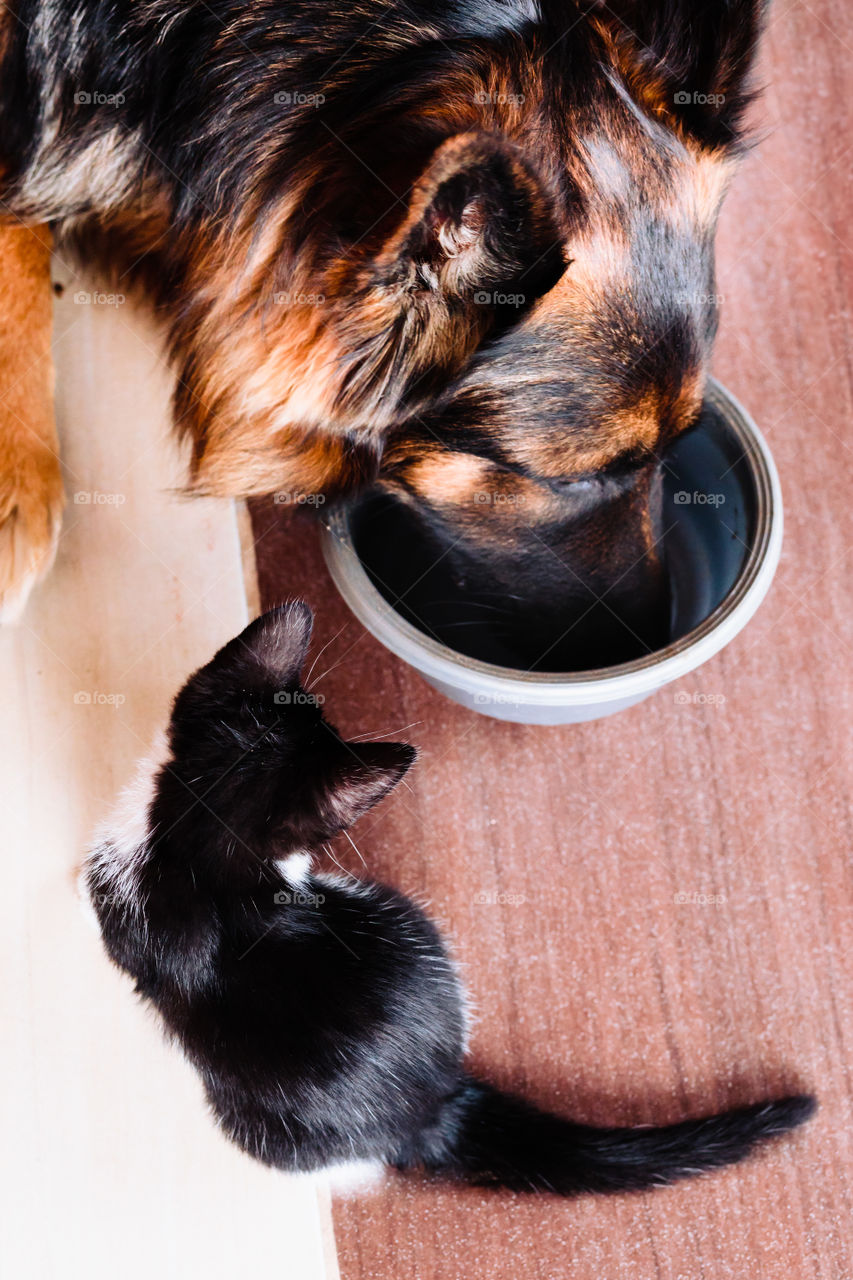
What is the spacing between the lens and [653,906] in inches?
61.4

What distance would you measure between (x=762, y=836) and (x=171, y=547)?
1002 mm

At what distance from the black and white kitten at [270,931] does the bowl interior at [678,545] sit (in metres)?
0.34

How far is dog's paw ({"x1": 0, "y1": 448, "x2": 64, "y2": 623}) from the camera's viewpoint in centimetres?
135

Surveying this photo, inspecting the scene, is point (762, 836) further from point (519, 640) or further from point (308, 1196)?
point (308, 1196)

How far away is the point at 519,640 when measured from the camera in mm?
1464

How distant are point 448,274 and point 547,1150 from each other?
109 cm

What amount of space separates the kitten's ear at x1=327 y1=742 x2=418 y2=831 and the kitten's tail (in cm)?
48

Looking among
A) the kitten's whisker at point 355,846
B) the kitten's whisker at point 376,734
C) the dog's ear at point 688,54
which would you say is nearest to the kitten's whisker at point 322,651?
the kitten's whisker at point 376,734

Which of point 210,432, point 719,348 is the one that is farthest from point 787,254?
point 210,432

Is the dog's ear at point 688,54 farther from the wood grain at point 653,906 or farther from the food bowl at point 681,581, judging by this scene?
the wood grain at point 653,906

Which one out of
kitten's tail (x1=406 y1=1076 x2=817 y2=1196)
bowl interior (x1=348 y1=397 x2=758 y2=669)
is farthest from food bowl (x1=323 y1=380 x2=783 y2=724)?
kitten's tail (x1=406 y1=1076 x2=817 y2=1196)

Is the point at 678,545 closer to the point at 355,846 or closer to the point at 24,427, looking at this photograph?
the point at 355,846

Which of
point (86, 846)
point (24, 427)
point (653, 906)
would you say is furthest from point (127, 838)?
point (653, 906)

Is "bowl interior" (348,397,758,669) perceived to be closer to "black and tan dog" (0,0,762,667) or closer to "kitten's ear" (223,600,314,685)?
"black and tan dog" (0,0,762,667)
